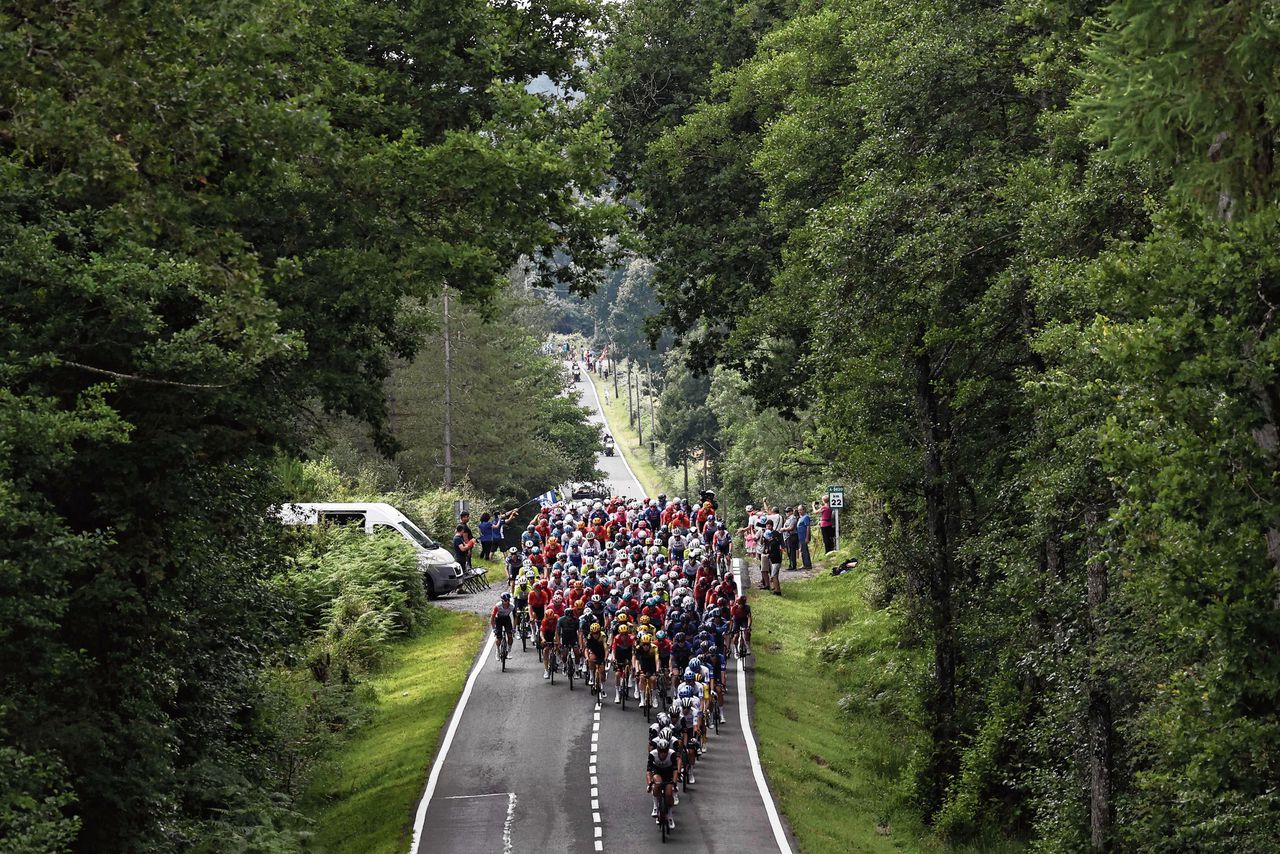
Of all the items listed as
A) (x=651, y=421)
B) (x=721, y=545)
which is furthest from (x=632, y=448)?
(x=721, y=545)

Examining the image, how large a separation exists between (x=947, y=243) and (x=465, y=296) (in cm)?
656

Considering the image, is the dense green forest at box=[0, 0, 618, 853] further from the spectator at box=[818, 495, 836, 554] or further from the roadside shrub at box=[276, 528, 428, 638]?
the spectator at box=[818, 495, 836, 554]

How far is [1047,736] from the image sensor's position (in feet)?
66.0

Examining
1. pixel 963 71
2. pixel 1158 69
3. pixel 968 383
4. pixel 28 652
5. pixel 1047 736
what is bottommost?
pixel 1047 736

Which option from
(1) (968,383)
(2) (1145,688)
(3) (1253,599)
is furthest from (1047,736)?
(3) (1253,599)

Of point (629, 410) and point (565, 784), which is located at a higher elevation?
point (629, 410)

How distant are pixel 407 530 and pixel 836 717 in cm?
1251

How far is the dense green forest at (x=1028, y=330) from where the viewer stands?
12.3 metres

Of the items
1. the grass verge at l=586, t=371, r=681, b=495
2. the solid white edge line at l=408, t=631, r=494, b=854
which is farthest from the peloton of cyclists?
the grass verge at l=586, t=371, r=681, b=495

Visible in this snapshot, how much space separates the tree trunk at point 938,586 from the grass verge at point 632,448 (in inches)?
2824

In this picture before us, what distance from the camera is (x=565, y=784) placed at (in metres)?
23.6

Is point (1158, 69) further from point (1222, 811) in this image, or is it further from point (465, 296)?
point (465, 296)

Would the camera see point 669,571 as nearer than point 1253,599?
No

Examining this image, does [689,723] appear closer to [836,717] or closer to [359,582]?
[836,717]
